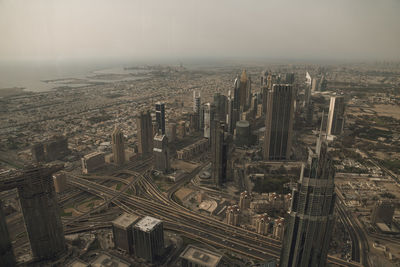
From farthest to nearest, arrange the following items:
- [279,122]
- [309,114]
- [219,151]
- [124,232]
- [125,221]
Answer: [309,114], [279,122], [219,151], [125,221], [124,232]

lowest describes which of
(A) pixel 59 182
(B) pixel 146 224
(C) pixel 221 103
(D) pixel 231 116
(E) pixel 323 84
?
(A) pixel 59 182

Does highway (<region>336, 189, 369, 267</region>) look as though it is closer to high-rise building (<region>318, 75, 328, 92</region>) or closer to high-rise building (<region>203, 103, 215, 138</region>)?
high-rise building (<region>203, 103, 215, 138</region>)

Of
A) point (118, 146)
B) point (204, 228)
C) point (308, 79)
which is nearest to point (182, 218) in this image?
point (204, 228)

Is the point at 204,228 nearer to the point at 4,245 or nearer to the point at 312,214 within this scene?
the point at 312,214

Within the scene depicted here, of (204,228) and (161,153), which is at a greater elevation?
(161,153)

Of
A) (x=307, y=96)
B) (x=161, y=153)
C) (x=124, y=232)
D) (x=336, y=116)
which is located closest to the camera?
(x=124, y=232)

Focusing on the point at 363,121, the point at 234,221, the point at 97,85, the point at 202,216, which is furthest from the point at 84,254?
the point at 97,85

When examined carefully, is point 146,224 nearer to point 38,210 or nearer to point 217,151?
point 38,210

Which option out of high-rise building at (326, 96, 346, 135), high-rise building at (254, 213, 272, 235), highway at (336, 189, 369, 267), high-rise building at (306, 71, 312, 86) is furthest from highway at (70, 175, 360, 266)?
high-rise building at (306, 71, 312, 86)

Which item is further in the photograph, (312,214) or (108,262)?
(108,262)
